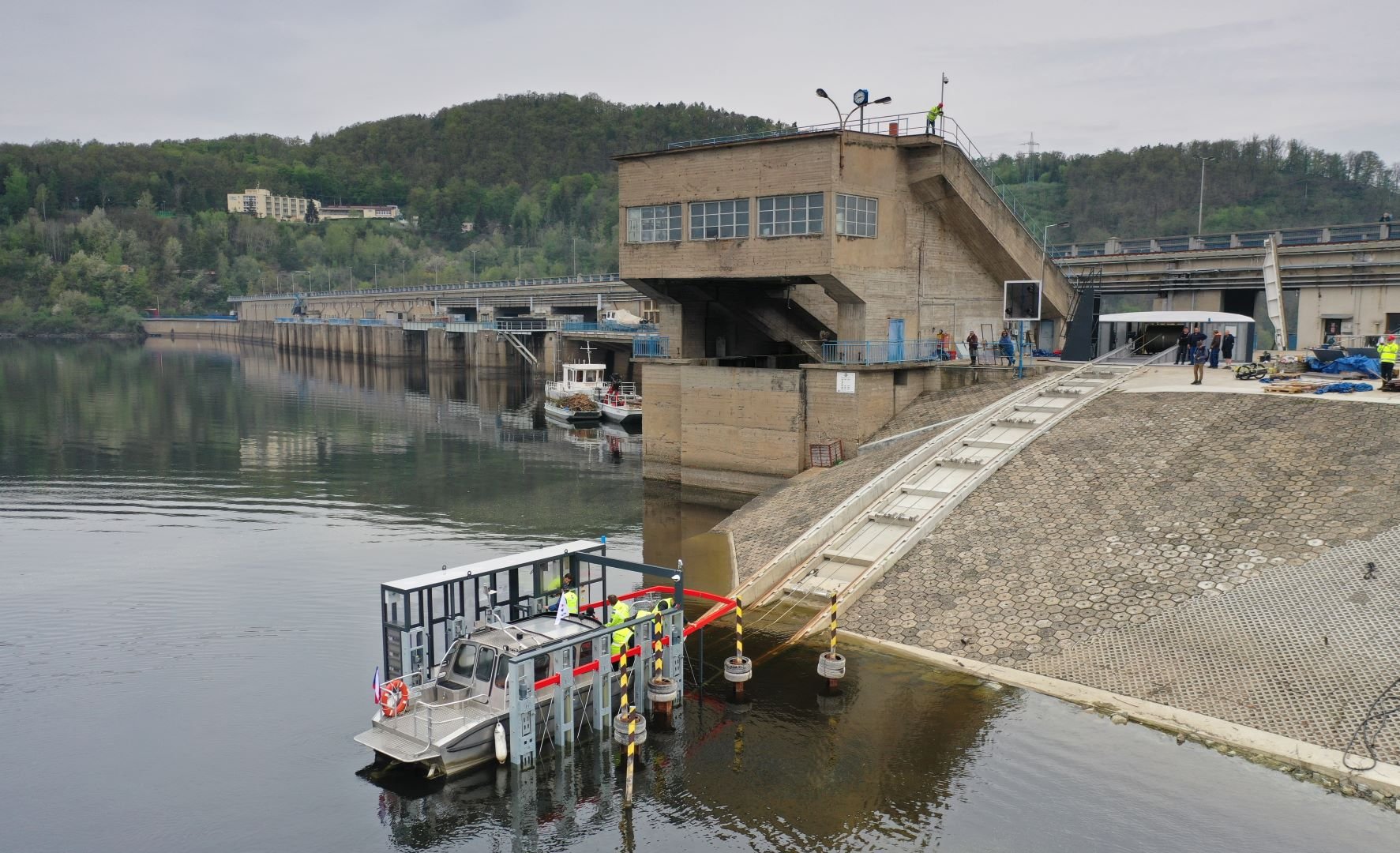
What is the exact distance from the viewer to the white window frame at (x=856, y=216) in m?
40.0

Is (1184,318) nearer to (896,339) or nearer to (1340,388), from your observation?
(1340,388)

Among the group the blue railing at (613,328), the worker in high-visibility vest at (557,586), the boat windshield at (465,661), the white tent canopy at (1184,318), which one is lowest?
the boat windshield at (465,661)

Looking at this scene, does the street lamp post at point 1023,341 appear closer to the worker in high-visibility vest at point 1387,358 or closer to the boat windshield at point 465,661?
the worker in high-visibility vest at point 1387,358

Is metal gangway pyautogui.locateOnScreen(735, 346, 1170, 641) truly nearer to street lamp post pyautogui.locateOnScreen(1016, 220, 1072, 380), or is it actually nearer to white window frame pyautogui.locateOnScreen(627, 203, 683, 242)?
street lamp post pyautogui.locateOnScreen(1016, 220, 1072, 380)

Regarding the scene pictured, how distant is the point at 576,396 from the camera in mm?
74625

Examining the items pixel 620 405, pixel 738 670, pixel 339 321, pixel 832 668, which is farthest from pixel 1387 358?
pixel 339 321

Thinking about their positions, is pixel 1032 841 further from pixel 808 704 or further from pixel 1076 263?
pixel 1076 263

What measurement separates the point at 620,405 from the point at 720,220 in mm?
29797

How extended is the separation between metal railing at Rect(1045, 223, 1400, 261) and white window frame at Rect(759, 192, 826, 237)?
28.0 meters

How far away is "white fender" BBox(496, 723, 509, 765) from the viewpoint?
18469 millimetres

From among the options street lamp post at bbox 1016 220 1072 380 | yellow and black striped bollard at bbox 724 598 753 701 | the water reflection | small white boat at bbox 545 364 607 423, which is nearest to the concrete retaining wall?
street lamp post at bbox 1016 220 1072 380

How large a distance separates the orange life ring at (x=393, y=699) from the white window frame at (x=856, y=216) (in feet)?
86.6

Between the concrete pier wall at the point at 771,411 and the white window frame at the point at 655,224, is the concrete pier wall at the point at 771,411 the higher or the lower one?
the lower one

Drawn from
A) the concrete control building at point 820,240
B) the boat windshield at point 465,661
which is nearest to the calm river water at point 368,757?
the boat windshield at point 465,661
